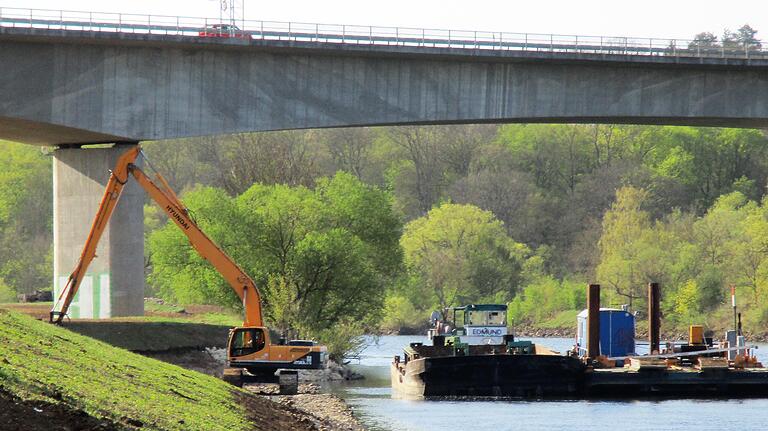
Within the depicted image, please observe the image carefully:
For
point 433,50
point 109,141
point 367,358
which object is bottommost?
point 367,358

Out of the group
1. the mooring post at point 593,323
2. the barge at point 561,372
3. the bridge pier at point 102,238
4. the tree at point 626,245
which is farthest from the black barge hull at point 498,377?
the tree at point 626,245

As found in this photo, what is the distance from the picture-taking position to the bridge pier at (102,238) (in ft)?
194

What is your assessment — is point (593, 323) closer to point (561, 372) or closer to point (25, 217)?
point (561, 372)

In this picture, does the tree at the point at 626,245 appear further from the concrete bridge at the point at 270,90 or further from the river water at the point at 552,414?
the river water at the point at 552,414

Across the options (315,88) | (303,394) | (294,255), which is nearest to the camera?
(303,394)

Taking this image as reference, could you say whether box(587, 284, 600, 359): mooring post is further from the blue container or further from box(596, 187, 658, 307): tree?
box(596, 187, 658, 307): tree

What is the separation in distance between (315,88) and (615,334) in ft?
56.8

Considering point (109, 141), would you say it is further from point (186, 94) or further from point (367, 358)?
point (367, 358)

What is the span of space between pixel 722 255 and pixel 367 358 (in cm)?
3529

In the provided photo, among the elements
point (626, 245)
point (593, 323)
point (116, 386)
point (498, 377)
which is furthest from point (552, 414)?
point (626, 245)

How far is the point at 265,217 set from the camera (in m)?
71.9

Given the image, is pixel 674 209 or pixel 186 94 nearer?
pixel 186 94

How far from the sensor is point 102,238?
59.3 m

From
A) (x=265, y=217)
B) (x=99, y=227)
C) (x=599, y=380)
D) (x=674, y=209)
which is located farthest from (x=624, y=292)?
(x=99, y=227)
